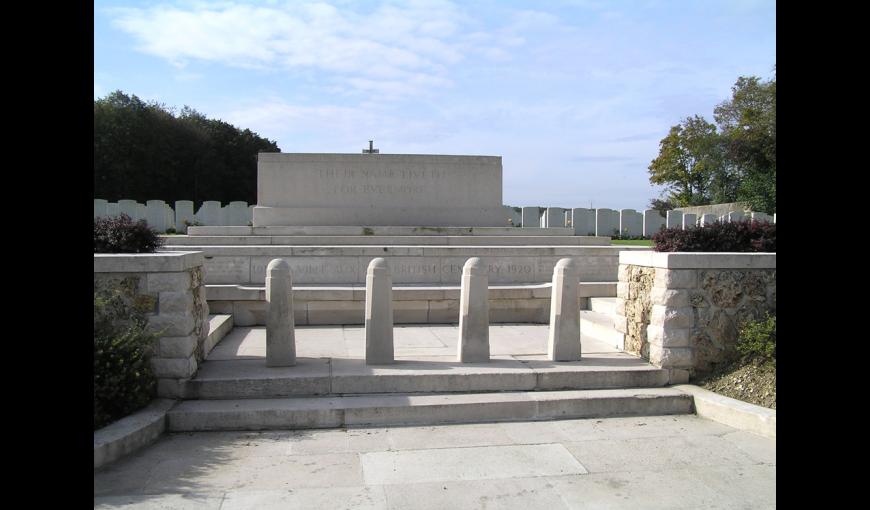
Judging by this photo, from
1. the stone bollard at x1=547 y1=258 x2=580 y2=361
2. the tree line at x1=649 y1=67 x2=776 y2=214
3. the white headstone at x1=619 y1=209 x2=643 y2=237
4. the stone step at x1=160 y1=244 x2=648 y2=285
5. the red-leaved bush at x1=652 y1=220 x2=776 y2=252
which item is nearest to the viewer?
the stone bollard at x1=547 y1=258 x2=580 y2=361

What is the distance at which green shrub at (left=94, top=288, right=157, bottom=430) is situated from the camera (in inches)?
198

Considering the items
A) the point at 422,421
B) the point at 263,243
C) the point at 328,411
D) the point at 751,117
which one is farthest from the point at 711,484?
→ the point at 751,117

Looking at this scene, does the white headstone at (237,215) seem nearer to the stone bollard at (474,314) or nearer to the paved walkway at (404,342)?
the paved walkway at (404,342)

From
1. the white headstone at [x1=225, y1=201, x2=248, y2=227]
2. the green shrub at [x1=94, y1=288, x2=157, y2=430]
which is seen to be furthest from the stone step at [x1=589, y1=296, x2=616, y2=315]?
the white headstone at [x1=225, y1=201, x2=248, y2=227]

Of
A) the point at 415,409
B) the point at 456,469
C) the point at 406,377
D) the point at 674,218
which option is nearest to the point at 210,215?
the point at 674,218

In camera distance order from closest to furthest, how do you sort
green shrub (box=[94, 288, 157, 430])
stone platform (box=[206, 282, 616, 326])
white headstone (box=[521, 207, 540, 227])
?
green shrub (box=[94, 288, 157, 430]) → stone platform (box=[206, 282, 616, 326]) → white headstone (box=[521, 207, 540, 227])

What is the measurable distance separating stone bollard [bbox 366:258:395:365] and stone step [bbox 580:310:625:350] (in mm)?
2865

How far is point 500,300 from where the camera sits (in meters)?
9.41

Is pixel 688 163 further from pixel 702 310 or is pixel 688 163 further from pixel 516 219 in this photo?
pixel 702 310

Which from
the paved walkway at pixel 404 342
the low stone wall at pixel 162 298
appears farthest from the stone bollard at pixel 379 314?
the low stone wall at pixel 162 298

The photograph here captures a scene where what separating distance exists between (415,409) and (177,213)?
21000 mm

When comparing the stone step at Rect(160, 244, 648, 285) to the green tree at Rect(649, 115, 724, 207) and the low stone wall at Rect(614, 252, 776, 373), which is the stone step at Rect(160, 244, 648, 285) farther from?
the green tree at Rect(649, 115, 724, 207)

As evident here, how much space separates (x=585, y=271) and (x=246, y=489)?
783 centimetres

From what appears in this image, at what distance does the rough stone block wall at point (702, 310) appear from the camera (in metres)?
6.30
